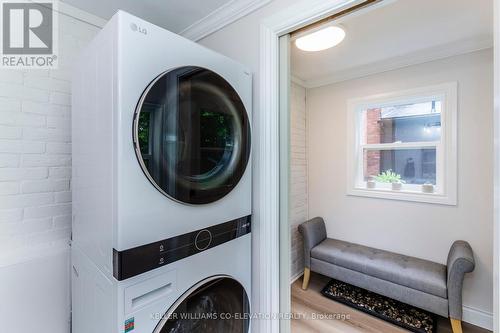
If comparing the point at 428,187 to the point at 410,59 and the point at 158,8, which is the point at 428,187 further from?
the point at 158,8

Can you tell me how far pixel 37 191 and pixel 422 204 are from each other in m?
3.03

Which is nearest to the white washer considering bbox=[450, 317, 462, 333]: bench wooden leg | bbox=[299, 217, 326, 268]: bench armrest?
bbox=[299, 217, 326, 268]: bench armrest

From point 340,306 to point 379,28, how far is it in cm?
241

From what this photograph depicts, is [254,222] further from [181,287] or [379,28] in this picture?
[379,28]

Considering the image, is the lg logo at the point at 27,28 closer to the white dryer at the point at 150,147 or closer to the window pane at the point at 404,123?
the white dryer at the point at 150,147

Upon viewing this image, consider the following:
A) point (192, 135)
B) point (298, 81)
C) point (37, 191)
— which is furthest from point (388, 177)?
point (37, 191)

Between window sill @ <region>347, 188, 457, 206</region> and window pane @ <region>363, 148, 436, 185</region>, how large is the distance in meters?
0.16

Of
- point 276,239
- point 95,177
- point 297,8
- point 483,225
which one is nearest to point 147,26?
point 95,177

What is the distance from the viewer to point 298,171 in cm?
272

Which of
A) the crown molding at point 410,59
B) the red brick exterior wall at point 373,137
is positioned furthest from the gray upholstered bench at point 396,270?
the crown molding at point 410,59

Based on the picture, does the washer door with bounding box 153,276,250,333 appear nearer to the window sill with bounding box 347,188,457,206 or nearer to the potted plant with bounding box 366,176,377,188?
the window sill with bounding box 347,188,457,206

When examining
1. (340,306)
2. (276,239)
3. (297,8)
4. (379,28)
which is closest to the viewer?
(297,8)

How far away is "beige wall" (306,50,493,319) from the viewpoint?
73.0 inches

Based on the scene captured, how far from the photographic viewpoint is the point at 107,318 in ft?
2.53
